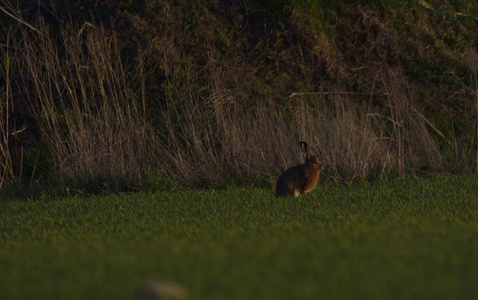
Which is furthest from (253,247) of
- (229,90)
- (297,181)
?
(229,90)

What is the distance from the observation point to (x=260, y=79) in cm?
1202

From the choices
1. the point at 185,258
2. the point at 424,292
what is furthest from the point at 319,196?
the point at 424,292

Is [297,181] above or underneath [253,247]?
underneath

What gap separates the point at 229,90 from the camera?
32.5 feet

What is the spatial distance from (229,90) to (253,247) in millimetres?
6056

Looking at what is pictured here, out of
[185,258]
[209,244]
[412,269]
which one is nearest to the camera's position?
[412,269]

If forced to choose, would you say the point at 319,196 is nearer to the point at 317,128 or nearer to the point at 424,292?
the point at 317,128

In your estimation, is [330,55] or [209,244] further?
[330,55]

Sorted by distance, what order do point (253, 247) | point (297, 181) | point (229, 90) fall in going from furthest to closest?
1. point (229, 90)
2. point (297, 181)
3. point (253, 247)

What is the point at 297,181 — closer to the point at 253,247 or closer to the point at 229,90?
the point at 253,247

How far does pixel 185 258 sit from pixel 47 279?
775 mm

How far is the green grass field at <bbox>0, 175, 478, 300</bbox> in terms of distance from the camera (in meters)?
3.15

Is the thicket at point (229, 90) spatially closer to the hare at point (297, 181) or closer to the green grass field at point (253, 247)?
the hare at point (297, 181)

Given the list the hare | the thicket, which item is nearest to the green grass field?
the hare
